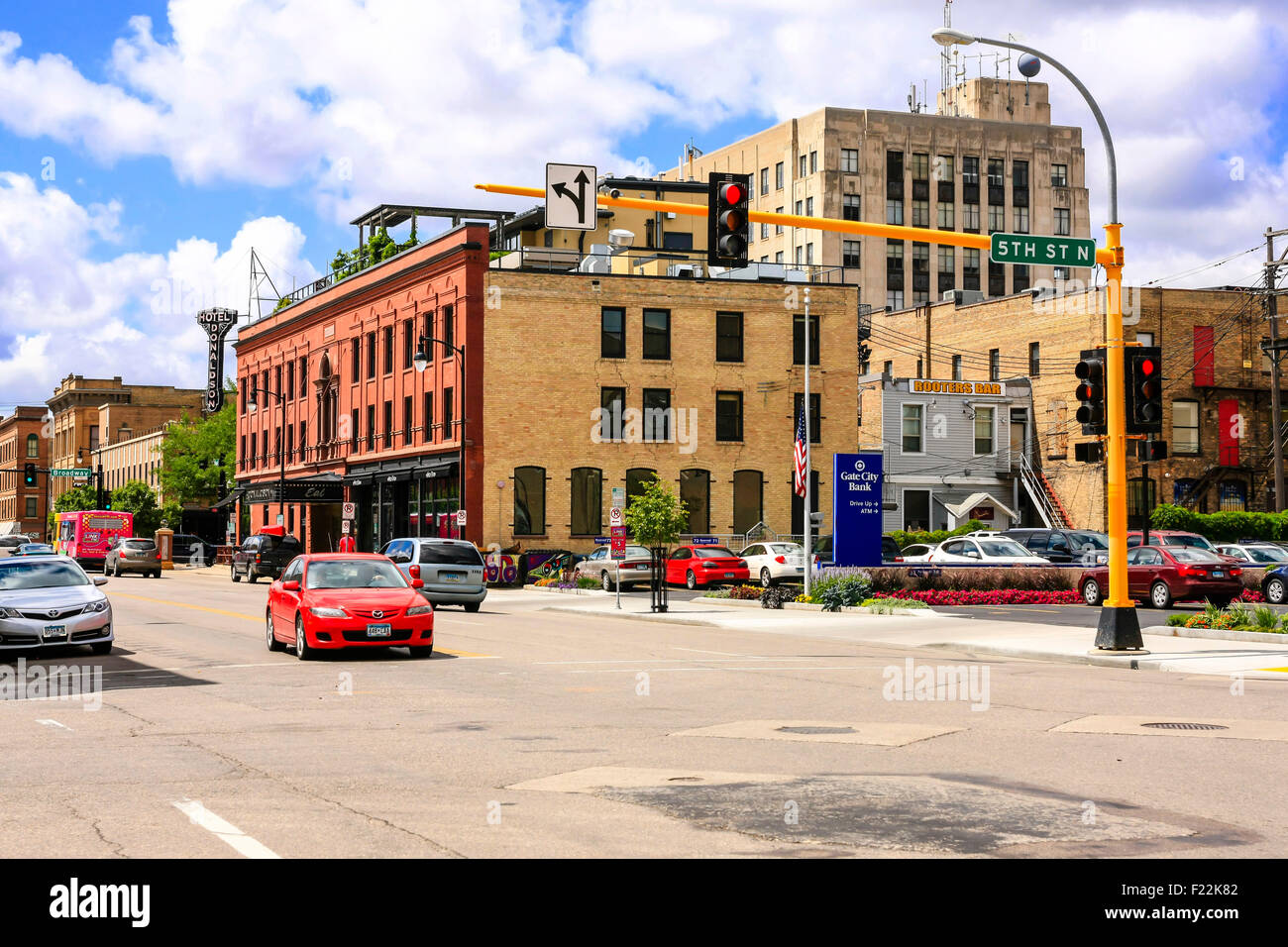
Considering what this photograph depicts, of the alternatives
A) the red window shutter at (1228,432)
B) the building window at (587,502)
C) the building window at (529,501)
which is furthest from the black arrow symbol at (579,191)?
the red window shutter at (1228,432)

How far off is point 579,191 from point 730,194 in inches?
80.3

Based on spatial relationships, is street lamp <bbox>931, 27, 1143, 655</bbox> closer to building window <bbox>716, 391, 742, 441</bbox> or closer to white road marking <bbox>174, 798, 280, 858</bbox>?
white road marking <bbox>174, 798, 280, 858</bbox>

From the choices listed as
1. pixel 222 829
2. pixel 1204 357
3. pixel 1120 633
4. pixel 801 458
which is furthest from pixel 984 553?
pixel 222 829

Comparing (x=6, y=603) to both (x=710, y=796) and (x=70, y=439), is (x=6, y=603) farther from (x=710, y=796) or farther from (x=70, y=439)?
(x=70, y=439)

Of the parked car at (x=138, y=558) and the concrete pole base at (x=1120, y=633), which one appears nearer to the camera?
the concrete pole base at (x=1120, y=633)

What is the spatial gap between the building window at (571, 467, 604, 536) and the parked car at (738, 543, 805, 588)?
12.8m

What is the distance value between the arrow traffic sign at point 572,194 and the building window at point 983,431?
50368 millimetres

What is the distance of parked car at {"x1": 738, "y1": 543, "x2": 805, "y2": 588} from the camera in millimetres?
42875

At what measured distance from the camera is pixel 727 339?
59375 millimetres

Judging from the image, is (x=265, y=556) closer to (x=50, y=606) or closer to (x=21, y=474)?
(x=50, y=606)

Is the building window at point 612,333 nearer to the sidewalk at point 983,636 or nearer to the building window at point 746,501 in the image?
the building window at point 746,501

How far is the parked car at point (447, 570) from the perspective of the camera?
35312 mm

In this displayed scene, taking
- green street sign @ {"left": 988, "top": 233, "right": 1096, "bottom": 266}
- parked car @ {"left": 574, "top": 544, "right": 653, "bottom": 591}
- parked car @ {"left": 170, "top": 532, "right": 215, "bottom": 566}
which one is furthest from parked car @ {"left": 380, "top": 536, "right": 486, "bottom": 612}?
parked car @ {"left": 170, "top": 532, "right": 215, "bottom": 566}
